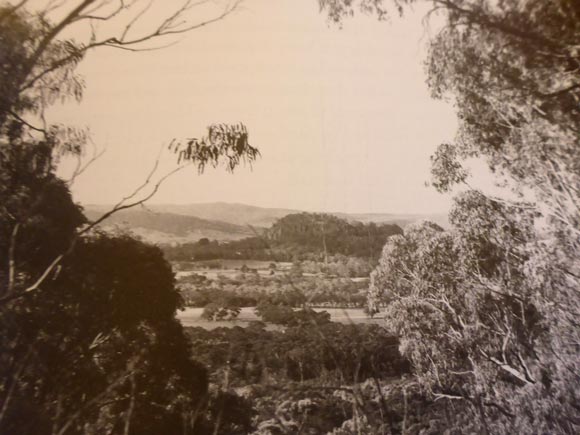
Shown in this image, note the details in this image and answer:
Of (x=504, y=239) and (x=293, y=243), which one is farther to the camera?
(x=504, y=239)

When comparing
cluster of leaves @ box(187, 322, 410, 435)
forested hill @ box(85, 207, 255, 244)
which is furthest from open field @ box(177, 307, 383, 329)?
forested hill @ box(85, 207, 255, 244)

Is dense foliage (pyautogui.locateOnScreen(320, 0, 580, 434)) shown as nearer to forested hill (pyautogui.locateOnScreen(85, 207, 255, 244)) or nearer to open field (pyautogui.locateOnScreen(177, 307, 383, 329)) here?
open field (pyautogui.locateOnScreen(177, 307, 383, 329))

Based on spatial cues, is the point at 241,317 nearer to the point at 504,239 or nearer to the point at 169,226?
the point at 169,226

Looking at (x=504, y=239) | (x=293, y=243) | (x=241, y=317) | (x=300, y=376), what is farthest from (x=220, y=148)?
(x=504, y=239)

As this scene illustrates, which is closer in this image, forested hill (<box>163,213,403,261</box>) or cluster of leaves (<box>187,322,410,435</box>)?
cluster of leaves (<box>187,322,410,435</box>)

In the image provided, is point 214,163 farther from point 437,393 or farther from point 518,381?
point 518,381

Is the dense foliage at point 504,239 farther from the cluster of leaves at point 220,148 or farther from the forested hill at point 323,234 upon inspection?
the cluster of leaves at point 220,148

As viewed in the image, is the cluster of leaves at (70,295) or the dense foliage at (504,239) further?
the dense foliage at (504,239)

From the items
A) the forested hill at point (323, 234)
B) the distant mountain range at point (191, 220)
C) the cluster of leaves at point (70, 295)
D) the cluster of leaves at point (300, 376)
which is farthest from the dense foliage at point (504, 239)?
the cluster of leaves at point (70, 295)
